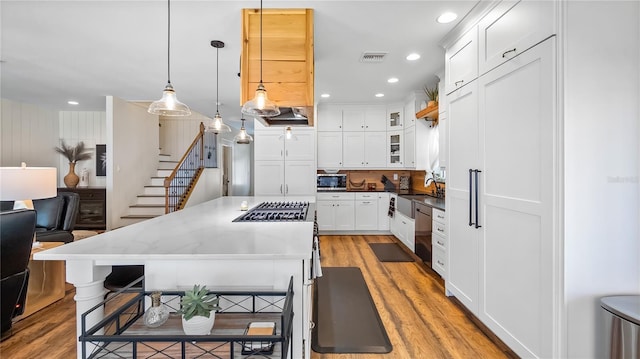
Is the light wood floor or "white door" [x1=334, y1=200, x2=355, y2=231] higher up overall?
"white door" [x1=334, y1=200, x2=355, y2=231]

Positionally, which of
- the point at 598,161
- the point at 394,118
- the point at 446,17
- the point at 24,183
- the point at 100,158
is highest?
the point at 446,17

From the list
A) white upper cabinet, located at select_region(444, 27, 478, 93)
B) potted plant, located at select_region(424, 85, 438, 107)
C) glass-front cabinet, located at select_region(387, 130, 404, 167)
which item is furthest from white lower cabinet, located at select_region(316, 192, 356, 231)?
white upper cabinet, located at select_region(444, 27, 478, 93)

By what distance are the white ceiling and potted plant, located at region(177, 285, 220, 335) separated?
2165 mm

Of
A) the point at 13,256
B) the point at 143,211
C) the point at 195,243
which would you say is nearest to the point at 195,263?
the point at 195,243

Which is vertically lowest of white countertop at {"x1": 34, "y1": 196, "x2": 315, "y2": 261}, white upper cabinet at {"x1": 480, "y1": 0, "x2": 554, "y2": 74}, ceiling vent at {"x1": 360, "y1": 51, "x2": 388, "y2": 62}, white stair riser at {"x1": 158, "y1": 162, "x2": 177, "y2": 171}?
white countertop at {"x1": 34, "y1": 196, "x2": 315, "y2": 261}

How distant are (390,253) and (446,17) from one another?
317 cm

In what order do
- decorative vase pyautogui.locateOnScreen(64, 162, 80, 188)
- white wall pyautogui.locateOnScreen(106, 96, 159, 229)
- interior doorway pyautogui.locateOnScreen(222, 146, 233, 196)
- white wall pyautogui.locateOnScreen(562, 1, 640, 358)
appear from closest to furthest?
Result: white wall pyautogui.locateOnScreen(562, 1, 640, 358) < white wall pyautogui.locateOnScreen(106, 96, 159, 229) < decorative vase pyautogui.locateOnScreen(64, 162, 80, 188) < interior doorway pyautogui.locateOnScreen(222, 146, 233, 196)

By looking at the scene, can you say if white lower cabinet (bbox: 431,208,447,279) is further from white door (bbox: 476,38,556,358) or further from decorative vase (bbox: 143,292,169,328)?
decorative vase (bbox: 143,292,169,328)

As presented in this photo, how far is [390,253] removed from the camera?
4.35m

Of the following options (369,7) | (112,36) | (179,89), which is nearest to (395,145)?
(369,7)

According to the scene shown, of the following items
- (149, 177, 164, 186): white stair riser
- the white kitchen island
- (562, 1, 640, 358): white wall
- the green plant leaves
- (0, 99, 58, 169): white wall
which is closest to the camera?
the green plant leaves

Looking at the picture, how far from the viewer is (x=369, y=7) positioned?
2.29 meters

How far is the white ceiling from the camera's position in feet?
7.65

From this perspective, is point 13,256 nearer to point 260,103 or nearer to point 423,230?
point 260,103
